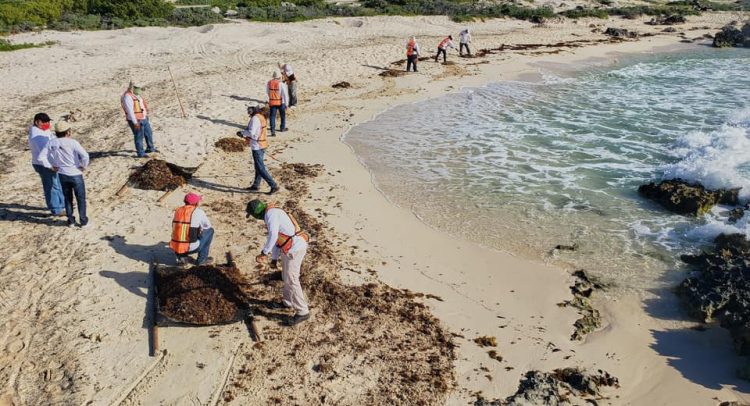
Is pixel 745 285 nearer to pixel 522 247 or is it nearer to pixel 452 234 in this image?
pixel 522 247

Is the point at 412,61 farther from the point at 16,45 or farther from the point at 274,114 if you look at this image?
the point at 16,45

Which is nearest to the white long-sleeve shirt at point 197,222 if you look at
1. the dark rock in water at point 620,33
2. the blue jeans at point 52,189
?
the blue jeans at point 52,189

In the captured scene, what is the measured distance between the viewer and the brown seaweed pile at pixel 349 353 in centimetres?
625

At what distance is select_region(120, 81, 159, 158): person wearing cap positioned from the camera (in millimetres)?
12000

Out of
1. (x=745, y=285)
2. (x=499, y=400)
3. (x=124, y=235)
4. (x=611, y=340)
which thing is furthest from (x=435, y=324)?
(x=124, y=235)

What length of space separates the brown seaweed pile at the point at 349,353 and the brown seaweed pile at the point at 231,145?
261 inches

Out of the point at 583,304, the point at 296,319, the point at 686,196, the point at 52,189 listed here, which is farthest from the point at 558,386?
the point at 52,189

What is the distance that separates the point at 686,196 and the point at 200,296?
32.0 ft

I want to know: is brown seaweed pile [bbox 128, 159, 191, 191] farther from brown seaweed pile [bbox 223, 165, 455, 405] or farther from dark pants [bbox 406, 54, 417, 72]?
dark pants [bbox 406, 54, 417, 72]

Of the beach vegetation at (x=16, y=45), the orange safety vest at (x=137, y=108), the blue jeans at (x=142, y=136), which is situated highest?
the beach vegetation at (x=16, y=45)

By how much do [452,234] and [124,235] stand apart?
5865 mm

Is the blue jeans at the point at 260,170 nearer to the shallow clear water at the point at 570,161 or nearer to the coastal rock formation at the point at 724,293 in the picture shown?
the shallow clear water at the point at 570,161

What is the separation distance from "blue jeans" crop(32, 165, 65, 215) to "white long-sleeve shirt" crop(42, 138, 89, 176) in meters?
0.74

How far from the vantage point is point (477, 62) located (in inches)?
1025
